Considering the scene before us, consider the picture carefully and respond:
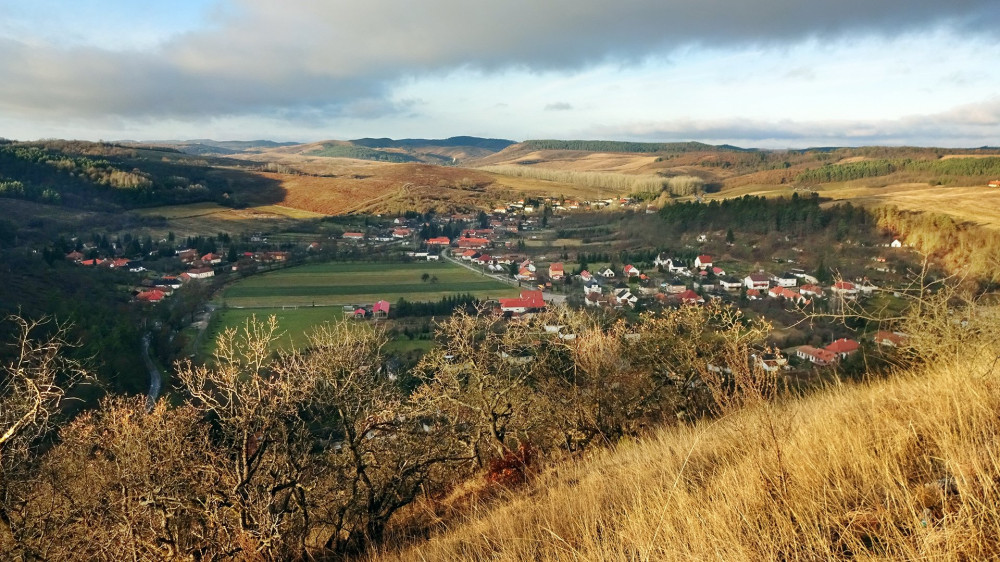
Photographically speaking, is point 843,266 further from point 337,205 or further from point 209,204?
point 209,204

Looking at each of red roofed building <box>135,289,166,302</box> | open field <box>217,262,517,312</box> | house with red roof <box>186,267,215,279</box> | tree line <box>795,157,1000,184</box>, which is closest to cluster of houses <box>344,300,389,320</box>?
open field <box>217,262,517,312</box>

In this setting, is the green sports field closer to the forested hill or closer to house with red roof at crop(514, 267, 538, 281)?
house with red roof at crop(514, 267, 538, 281)

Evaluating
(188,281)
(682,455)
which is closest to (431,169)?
(188,281)

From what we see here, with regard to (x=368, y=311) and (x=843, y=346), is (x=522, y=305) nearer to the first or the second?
(x=368, y=311)

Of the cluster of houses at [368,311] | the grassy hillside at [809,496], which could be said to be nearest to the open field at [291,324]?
the cluster of houses at [368,311]

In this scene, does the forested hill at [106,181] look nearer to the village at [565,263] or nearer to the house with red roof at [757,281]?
the village at [565,263]

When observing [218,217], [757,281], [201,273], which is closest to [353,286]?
[201,273]
